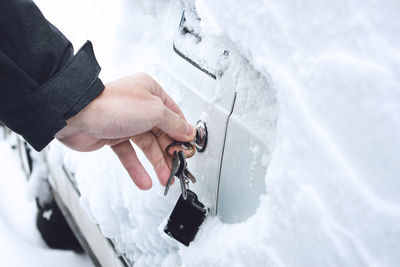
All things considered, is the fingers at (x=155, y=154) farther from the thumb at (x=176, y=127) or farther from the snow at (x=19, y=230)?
the snow at (x=19, y=230)

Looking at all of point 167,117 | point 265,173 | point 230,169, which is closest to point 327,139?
point 265,173

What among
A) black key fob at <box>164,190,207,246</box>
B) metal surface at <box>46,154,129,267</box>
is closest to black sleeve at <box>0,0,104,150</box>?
black key fob at <box>164,190,207,246</box>

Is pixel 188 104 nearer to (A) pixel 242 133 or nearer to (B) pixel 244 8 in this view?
(A) pixel 242 133

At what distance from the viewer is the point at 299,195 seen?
795 millimetres

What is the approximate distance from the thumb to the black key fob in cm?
18

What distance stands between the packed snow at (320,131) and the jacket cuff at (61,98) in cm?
36

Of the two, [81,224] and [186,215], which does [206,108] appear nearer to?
[186,215]

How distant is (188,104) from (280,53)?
1.65ft

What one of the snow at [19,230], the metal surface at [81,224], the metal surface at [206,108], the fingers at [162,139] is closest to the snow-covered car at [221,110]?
the metal surface at [206,108]

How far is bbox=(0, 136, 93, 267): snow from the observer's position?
228cm

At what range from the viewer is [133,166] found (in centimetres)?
127

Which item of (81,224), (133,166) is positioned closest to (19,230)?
(81,224)

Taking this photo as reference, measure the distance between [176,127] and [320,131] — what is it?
1.59ft

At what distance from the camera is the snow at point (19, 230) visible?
2.28 m
